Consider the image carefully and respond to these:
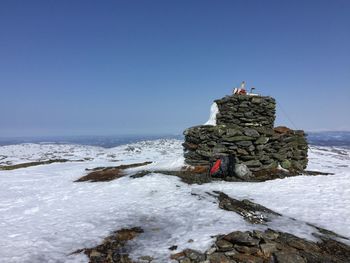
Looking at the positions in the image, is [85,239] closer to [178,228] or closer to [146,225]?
[146,225]

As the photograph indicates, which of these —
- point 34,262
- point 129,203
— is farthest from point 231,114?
point 34,262

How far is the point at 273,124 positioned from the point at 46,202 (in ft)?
61.8

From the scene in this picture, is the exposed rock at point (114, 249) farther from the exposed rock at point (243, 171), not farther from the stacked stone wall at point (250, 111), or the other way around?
the stacked stone wall at point (250, 111)

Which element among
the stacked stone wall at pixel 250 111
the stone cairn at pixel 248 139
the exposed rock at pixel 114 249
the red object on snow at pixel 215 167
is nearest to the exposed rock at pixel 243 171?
the stone cairn at pixel 248 139

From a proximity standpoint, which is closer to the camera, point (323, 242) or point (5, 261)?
point (5, 261)

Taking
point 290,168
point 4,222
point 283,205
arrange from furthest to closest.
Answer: point 290,168, point 283,205, point 4,222

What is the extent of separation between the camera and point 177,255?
26.0ft

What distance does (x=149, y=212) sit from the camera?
12.0m

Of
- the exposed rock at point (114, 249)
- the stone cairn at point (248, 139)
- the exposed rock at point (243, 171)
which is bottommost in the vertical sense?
the exposed rock at point (114, 249)

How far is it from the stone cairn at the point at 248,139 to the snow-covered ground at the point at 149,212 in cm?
376

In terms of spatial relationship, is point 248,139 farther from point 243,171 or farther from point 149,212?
point 149,212

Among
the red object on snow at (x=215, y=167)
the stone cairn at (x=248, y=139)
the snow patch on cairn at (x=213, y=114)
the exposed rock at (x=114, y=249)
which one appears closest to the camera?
the exposed rock at (x=114, y=249)

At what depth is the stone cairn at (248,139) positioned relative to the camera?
20859mm

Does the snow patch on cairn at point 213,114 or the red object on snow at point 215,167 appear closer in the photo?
the red object on snow at point 215,167
